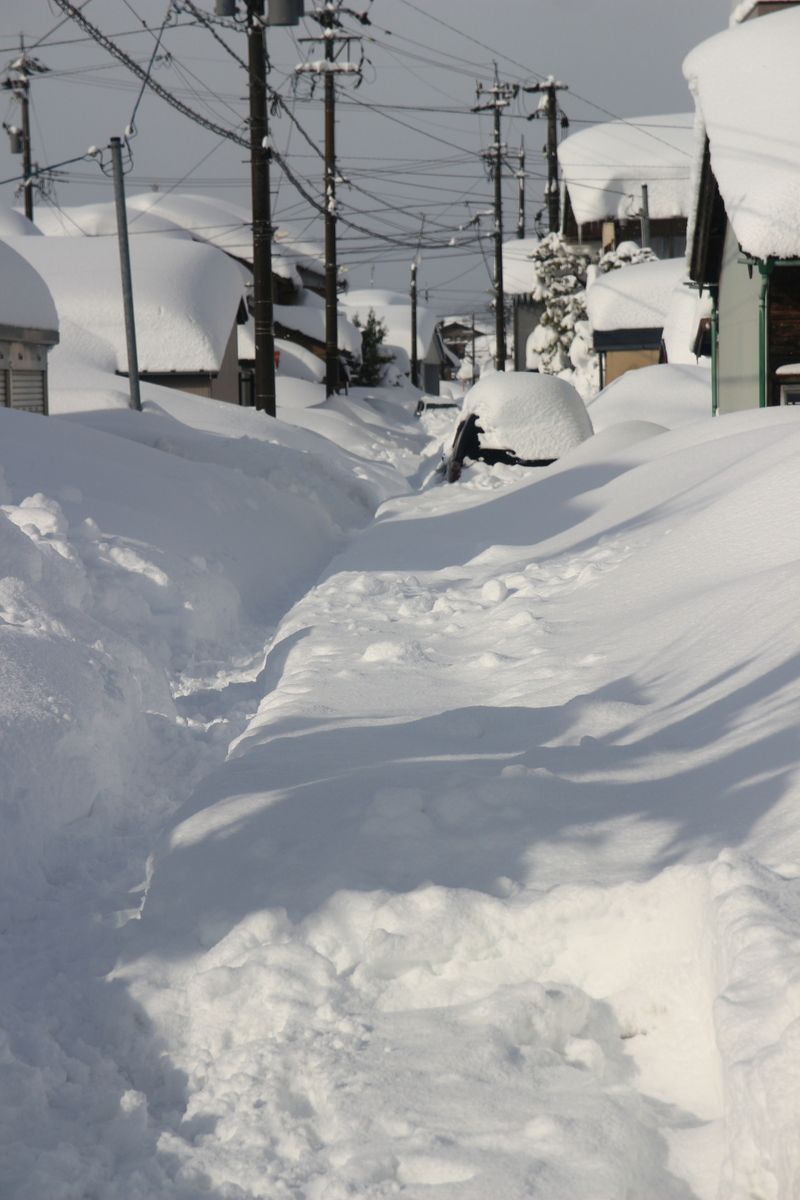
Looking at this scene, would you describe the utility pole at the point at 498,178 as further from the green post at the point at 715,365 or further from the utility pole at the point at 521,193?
the green post at the point at 715,365

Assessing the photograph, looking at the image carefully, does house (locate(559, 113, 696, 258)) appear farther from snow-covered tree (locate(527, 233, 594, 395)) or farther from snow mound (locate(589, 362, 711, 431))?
snow mound (locate(589, 362, 711, 431))

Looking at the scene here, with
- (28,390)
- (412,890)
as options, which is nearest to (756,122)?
(28,390)

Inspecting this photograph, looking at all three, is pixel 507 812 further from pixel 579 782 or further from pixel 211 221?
pixel 211 221

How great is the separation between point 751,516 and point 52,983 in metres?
5.53

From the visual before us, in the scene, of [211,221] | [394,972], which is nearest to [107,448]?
[394,972]

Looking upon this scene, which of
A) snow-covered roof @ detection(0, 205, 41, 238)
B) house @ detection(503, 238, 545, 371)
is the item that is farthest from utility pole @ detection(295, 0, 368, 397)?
house @ detection(503, 238, 545, 371)

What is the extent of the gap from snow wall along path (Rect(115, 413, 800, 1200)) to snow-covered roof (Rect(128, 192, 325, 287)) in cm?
4129

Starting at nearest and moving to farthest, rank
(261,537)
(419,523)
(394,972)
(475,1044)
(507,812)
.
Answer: (475,1044) → (394,972) → (507,812) → (261,537) → (419,523)

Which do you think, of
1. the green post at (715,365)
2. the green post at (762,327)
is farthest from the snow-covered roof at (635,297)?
the green post at (762,327)

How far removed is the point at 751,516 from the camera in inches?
297

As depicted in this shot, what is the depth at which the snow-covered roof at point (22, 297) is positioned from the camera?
1898 centimetres

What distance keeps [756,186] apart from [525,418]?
4988mm

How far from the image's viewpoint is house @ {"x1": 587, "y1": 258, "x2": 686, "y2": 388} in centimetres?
3045

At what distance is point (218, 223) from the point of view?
1914 inches
